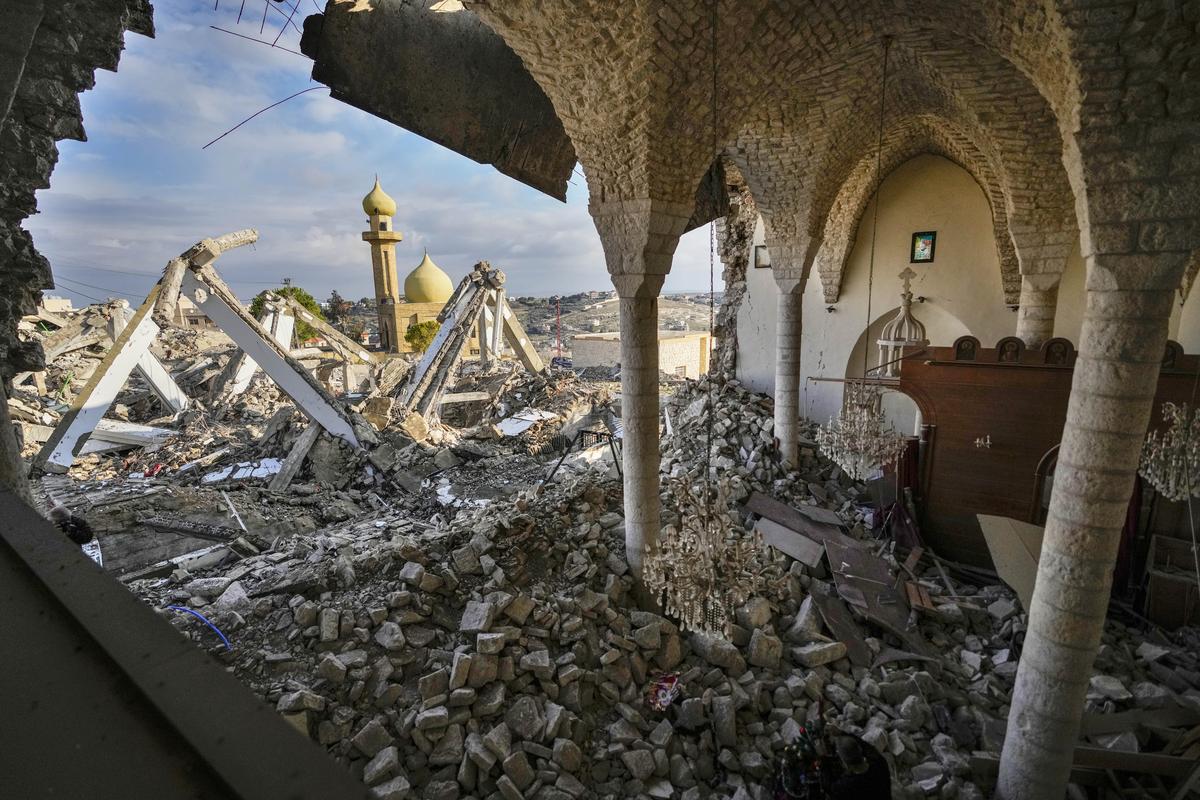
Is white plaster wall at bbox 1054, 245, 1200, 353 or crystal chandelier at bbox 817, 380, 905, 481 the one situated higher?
white plaster wall at bbox 1054, 245, 1200, 353

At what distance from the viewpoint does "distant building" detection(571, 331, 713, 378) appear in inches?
870

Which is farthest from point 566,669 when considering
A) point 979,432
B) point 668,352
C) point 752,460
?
point 668,352

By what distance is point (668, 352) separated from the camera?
71.7 ft

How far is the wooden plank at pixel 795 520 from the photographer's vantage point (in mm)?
6449

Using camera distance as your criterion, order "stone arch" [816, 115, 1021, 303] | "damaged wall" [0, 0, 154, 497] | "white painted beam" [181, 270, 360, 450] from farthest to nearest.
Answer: "white painted beam" [181, 270, 360, 450] → "stone arch" [816, 115, 1021, 303] → "damaged wall" [0, 0, 154, 497]

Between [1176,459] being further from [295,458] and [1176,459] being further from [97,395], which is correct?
[97,395]

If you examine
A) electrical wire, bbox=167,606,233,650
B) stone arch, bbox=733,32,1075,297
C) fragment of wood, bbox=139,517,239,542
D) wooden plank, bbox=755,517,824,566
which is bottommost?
wooden plank, bbox=755,517,824,566

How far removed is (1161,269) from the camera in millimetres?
2643

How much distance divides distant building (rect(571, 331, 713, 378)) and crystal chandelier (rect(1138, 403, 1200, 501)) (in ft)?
57.6

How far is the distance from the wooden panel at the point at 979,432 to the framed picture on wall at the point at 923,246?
373cm

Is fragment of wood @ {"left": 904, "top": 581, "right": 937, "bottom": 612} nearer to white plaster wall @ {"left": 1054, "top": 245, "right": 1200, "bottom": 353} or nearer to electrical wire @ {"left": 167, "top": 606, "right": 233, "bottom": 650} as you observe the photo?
white plaster wall @ {"left": 1054, "top": 245, "right": 1200, "bottom": 353}

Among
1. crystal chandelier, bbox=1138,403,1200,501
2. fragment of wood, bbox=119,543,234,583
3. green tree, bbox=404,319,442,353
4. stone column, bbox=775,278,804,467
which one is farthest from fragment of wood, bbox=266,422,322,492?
green tree, bbox=404,319,442,353

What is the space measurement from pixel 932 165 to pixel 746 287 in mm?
3618

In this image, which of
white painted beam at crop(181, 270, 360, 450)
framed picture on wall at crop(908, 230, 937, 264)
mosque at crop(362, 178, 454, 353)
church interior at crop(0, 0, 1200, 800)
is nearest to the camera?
church interior at crop(0, 0, 1200, 800)
